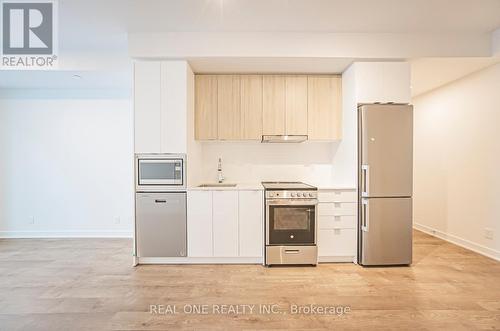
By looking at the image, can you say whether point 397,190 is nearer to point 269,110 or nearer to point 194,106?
point 269,110

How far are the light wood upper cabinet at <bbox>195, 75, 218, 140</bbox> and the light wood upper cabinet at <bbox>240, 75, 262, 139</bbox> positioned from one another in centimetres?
40

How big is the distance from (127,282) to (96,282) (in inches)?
13.0

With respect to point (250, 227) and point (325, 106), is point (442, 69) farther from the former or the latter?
point (250, 227)

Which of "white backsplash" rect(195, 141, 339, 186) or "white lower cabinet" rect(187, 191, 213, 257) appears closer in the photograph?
"white lower cabinet" rect(187, 191, 213, 257)

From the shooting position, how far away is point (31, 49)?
11.5 feet

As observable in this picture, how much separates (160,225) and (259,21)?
2.68m

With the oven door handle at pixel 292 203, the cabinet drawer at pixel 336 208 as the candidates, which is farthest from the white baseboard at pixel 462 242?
the oven door handle at pixel 292 203

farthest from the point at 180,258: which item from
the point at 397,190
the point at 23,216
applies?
the point at 23,216

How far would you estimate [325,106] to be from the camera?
386 centimetres

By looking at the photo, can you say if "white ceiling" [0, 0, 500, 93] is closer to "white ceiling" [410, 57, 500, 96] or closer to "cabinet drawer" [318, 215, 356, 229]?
"white ceiling" [410, 57, 500, 96]

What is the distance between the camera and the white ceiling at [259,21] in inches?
107

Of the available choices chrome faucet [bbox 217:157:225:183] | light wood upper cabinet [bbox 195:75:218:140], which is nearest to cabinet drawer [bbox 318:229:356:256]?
chrome faucet [bbox 217:157:225:183]

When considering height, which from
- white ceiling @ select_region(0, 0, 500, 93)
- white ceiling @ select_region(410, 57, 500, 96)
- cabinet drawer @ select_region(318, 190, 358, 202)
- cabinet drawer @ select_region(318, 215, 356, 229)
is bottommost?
cabinet drawer @ select_region(318, 215, 356, 229)

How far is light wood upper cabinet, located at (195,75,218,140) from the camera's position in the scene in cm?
383
